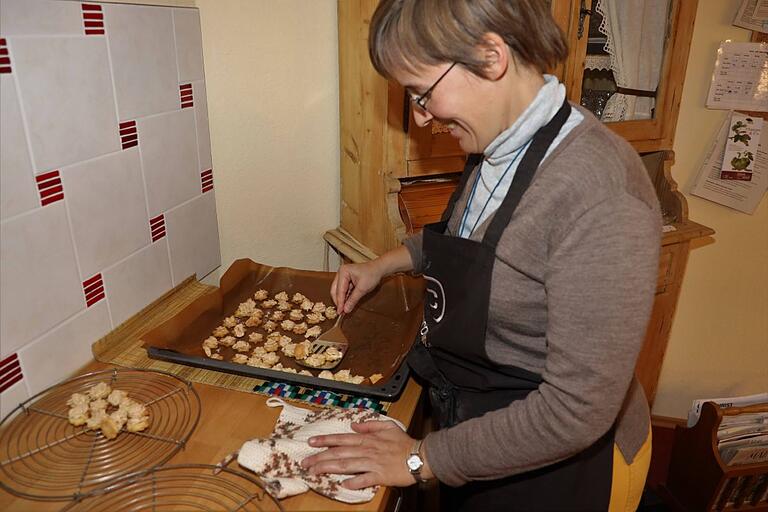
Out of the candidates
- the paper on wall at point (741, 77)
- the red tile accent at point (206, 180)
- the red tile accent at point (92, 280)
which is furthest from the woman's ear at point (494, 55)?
the paper on wall at point (741, 77)

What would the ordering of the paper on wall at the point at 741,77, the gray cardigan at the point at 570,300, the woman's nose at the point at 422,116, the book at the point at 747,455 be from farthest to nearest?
the paper on wall at the point at 741,77 < the book at the point at 747,455 < the woman's nose at the point at 422,116 < the gray cardigan at the point at 570,300

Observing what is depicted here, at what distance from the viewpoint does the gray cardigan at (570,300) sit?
2.28ft

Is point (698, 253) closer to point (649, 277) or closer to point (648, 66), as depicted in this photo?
point (648, 66)

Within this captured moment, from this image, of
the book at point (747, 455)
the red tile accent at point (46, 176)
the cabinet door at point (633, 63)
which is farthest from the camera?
the book at point (747, 455)

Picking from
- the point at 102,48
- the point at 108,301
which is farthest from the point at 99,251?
the point at 102,48

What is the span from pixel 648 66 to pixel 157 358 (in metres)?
1.58

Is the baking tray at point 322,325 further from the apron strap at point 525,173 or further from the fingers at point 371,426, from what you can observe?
the apron strap at point 525,173

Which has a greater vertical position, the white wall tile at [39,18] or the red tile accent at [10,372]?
the white wall tile at [39,18]

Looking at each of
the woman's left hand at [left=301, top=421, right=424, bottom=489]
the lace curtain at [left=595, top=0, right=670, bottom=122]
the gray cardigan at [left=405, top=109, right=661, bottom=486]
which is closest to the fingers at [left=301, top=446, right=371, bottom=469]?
the woman's left hand at [left=301, top=421, right=424, bottom=489]

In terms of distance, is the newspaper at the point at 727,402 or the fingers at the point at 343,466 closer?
the fingers at the point at 343,466

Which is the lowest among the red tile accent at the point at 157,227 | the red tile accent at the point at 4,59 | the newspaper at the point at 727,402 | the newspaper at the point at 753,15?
the newspaper at the point at 727,402

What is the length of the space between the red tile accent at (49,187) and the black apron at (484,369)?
690 millimetres

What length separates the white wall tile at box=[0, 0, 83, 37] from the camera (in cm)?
95

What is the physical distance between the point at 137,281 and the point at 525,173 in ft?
3.10
